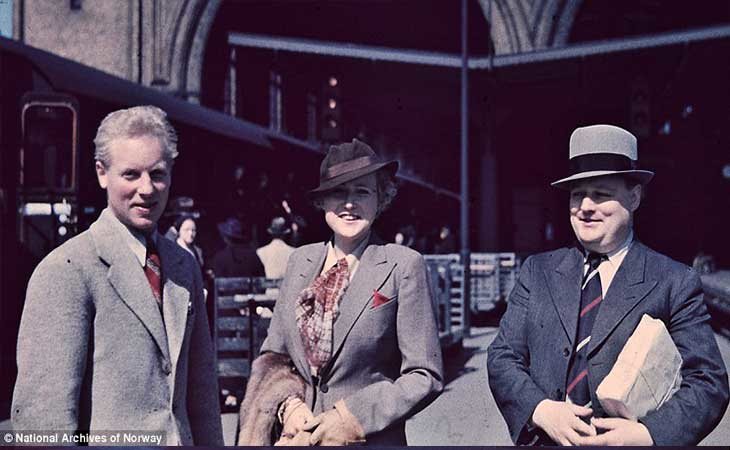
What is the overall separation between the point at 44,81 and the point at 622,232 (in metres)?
7.51

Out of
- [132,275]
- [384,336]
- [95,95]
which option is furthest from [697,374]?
[95,95]

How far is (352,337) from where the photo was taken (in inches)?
131

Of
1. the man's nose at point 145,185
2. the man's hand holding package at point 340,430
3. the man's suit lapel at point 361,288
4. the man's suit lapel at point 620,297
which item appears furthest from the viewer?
the man's suit lapel at point 361,288

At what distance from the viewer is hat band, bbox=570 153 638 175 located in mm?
3123

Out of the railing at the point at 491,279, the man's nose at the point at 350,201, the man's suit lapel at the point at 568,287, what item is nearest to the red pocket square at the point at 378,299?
the man's nose at the point at 350,201

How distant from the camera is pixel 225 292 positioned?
9.80 meters

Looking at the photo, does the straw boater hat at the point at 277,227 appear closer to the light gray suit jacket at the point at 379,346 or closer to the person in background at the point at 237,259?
the person in background at the point at 237,259

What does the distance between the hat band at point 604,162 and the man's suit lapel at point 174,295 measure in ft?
4.37

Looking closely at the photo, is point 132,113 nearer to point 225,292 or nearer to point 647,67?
point 225,292

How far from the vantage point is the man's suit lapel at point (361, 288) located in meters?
3.35

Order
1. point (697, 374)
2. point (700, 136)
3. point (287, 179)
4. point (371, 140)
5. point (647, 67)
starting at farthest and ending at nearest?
point (371, 140) → point (700, 136) → point (647, 67) → point (287, 179) → point (697, 374)

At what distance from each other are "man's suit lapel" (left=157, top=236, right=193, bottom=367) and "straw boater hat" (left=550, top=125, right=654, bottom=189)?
1278mm

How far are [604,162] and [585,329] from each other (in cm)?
56

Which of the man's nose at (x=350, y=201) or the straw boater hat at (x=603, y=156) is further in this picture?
the man's nose at (x=350, y=201)
